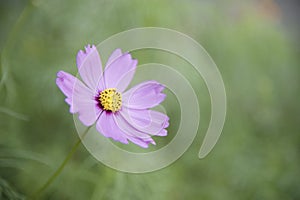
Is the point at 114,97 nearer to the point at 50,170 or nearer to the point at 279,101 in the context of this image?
the point at 50,170

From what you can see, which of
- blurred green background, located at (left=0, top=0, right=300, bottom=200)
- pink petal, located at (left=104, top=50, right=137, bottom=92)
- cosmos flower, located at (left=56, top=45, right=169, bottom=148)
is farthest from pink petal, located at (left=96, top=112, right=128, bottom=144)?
blurred green background, located at (left=0, top=0, right=300, bottom=200)

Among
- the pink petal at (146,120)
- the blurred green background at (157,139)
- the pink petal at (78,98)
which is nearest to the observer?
the pink petal at (78,98)

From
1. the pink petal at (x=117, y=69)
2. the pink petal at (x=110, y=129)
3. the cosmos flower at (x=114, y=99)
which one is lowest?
the pink petal at (x=110, y=129)

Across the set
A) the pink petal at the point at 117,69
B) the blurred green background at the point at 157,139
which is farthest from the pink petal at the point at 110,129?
the blurred green background at the point at 157,139

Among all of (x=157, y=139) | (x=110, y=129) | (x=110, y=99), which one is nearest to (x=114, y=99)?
(x=110, y=99)

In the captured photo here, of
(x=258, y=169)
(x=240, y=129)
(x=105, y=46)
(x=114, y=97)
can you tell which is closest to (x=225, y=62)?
(x=240, y=129)

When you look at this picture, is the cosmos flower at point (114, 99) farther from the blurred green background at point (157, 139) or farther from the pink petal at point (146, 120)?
the blurred green background at point (157, 139)

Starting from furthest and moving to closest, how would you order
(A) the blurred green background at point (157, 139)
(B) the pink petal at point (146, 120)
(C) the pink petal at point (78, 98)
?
(A) the blurred green background at point (157, 139)
(B) the pink petal at point (146, 120)
(C) the pink petal at point (78, 98)

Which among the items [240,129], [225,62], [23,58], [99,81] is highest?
[225,62]
